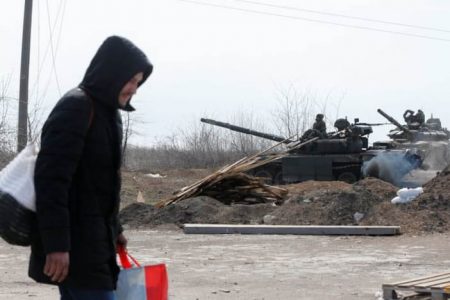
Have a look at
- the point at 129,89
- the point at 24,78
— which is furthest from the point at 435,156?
the point at 129,89

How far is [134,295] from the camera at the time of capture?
4.27 meters

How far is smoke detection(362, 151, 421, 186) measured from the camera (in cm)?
2812

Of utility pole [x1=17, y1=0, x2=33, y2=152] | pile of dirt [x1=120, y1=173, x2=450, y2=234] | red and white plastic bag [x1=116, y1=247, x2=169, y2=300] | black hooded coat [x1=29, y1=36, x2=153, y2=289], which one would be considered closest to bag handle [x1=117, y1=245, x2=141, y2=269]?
red and white plastic bag [x1=116, y1=247, x2=169, y2=300]

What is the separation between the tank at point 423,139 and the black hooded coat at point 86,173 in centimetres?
2562

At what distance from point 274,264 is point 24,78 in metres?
15.3

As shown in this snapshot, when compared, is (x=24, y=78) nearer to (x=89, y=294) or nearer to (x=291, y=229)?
(x=291, y=229)

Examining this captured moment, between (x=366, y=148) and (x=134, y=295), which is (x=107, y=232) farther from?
(x=366, y=148)

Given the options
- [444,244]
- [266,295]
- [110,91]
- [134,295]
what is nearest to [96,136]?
[110,91]

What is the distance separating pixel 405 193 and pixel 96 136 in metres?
14.5

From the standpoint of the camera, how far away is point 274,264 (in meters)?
12.0

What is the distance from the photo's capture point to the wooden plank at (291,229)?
15.8m

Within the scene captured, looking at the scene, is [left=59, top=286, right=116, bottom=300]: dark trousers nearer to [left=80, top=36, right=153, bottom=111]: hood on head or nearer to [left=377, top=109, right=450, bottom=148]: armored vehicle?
[left=80, top=36, right=153, bottom=111]: hood on head

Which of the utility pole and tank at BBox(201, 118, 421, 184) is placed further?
tank at BBox(201, 118, 421, 184)

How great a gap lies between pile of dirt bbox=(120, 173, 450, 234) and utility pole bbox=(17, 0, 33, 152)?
17.6ft
